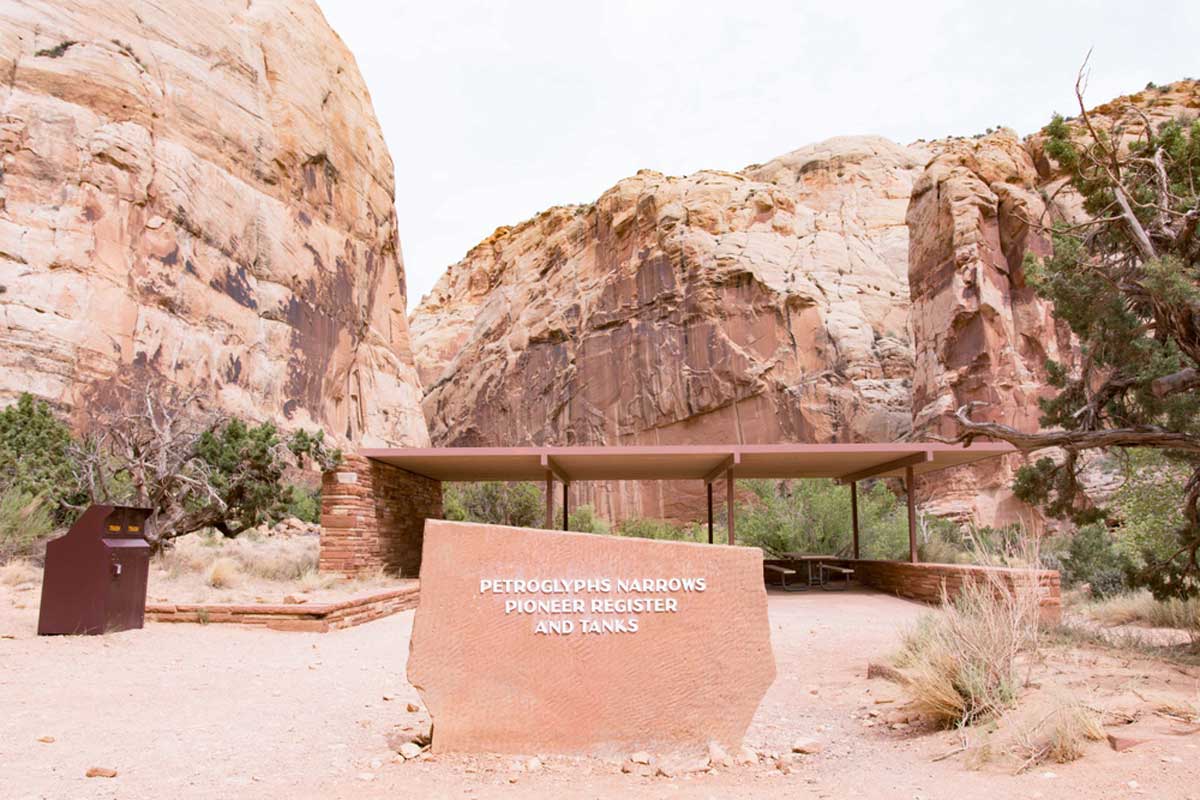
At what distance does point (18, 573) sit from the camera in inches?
475

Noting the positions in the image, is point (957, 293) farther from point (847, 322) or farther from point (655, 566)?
point (655, 566)

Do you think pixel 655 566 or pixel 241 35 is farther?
pixel 241 35

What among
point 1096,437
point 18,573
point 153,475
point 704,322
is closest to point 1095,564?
point 1096,437

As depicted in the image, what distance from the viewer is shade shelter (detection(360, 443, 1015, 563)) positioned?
14828mm

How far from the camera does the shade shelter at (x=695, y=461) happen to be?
48.6 ft

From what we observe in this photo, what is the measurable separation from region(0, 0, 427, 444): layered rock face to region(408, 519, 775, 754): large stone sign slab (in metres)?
23.9

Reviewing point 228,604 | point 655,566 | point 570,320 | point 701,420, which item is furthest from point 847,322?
point 655,566

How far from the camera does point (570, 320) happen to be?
4831 centimetres

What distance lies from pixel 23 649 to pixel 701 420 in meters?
36.2

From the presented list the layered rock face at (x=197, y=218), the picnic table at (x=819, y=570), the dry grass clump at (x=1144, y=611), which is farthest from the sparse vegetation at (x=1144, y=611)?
the layered rock face at (x=197, y=218)

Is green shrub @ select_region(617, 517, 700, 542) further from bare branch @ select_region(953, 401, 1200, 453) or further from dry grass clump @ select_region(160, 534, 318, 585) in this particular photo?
bare branch @ select_region(953, 401, 1200, 453)

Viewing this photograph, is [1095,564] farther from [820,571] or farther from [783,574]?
[783,574]

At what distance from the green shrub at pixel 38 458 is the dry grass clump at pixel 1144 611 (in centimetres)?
1744

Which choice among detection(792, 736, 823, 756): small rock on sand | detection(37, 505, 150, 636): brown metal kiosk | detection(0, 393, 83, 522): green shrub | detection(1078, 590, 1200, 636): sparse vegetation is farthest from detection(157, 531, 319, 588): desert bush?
detection(1078, 590, 1200, 636): sparse vegetation
